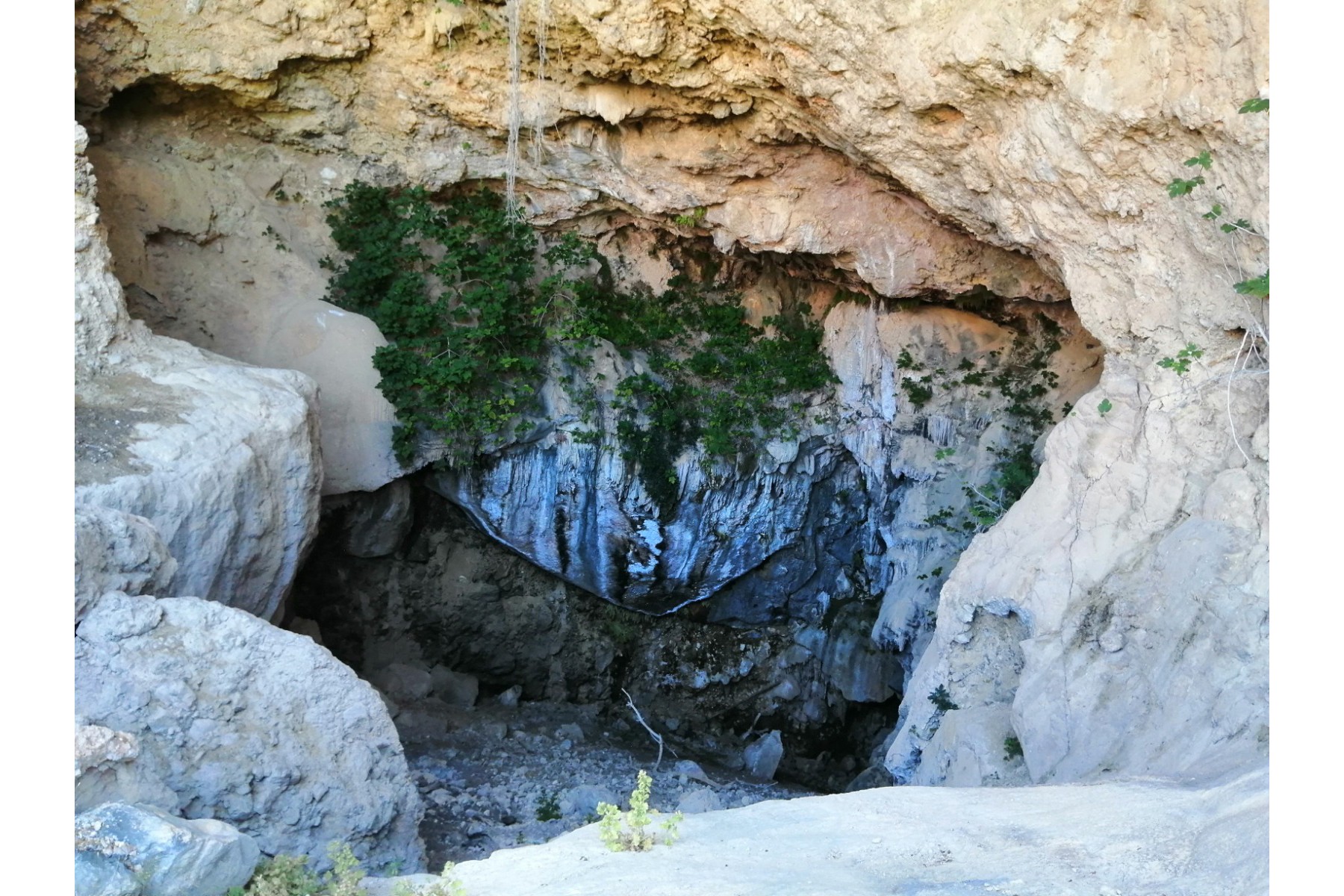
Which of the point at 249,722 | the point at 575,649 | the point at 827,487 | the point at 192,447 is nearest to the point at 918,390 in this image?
the point at 827,487

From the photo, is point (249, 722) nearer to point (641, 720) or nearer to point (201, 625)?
point (201, 625)

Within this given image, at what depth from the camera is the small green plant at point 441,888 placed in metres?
3.59

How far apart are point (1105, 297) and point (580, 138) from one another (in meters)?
5.02

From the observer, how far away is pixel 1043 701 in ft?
21.7

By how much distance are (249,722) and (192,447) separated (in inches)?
94.4

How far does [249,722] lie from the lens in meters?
5.82

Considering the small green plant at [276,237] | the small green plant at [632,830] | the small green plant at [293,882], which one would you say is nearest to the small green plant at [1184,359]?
the small green plant at [632,830]

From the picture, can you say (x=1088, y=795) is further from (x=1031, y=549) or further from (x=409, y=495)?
(x=409, y=495)

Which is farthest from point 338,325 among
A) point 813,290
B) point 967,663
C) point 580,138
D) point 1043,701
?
point 1043,701

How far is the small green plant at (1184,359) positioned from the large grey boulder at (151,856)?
19.1 ft

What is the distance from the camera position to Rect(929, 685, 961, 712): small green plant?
781 centimetres

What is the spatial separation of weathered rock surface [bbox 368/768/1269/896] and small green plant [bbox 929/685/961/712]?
3242 mm

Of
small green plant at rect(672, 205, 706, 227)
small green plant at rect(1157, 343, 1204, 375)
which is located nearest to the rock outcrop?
small green plant at rect(672, 205, 706, 227)

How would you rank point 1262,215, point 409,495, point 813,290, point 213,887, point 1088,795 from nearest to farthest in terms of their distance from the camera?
point 213,887, point 1088,795, point 1262,215, point 409,495, point 813,290
